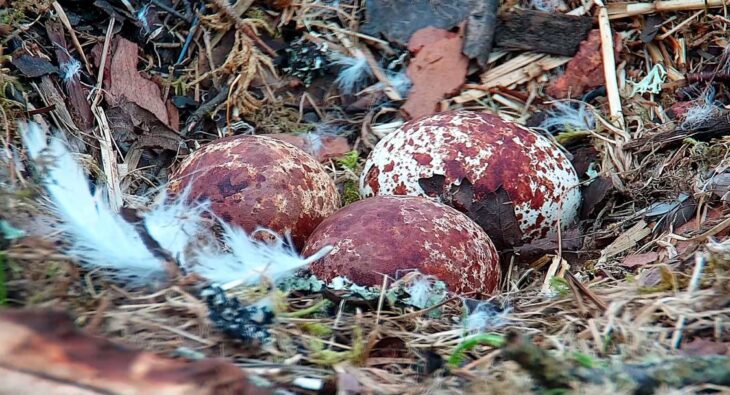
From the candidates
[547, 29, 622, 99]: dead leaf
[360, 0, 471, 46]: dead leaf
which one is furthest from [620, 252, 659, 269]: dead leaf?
[360, 0, 471, 46]: dead leaf

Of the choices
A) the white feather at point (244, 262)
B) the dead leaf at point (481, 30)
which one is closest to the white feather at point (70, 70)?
the white feather at point (244, 262)

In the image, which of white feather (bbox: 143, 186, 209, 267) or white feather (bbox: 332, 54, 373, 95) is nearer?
white feather (bbox: 143, 186, 209, 267)

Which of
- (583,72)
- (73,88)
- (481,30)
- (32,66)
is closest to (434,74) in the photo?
(481,30)

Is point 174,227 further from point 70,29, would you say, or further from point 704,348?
point 70,29

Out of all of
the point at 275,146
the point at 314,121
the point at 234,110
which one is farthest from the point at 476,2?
the point at 275,146

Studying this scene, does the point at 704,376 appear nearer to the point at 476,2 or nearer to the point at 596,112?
the point at 596,112

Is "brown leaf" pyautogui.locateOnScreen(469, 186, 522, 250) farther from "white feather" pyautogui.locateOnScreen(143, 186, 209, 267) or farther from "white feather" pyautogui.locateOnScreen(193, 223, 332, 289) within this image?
"white feather" pyautogui.locateOnScreen(143, 186, 209, 267)

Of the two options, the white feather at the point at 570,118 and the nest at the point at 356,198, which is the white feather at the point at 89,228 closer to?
the nest at the point at 356,198
